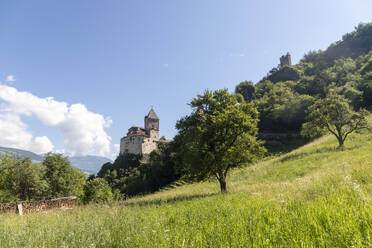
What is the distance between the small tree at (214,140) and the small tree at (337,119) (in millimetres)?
19637

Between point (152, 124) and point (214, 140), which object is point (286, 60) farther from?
point (214, 140)

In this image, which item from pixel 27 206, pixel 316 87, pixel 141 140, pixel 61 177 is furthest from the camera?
pixel 141 140

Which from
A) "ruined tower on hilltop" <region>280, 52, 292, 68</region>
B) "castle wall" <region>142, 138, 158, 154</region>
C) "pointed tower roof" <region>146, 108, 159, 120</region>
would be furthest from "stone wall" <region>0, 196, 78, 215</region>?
"ruined tower on hilltop" <region>280, 52, 292, 68</region>

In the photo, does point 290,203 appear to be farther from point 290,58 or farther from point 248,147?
point 290,58

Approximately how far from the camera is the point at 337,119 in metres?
28.4

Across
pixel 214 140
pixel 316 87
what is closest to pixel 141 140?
pixel 316 87

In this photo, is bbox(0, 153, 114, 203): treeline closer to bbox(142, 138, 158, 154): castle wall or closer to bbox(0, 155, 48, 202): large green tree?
bbox(0, 155, 48, 202): large green tree

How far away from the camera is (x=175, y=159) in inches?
683

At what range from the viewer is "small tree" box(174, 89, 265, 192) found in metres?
15.3

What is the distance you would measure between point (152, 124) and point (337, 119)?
316 feet

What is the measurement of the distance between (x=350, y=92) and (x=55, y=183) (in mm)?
83081

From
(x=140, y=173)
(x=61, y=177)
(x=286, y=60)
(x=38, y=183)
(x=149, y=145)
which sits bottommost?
(x=140, y=173)

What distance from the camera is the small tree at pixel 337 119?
27297 mm

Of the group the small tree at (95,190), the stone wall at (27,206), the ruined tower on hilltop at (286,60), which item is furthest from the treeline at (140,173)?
the ruined tower on hilltop at (286,60)
